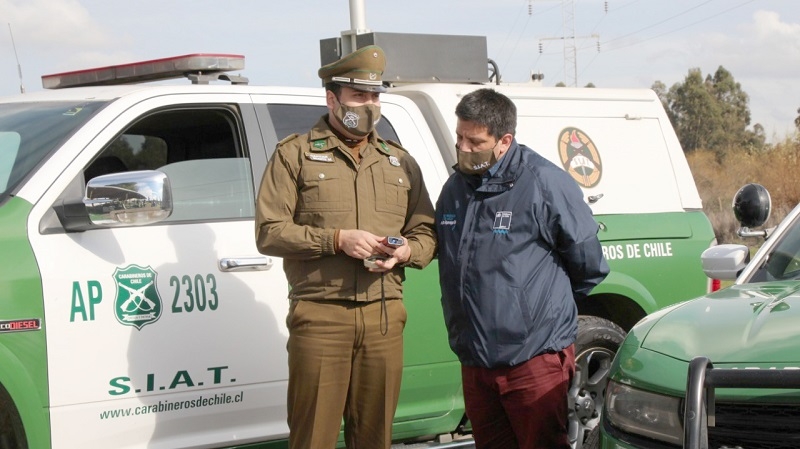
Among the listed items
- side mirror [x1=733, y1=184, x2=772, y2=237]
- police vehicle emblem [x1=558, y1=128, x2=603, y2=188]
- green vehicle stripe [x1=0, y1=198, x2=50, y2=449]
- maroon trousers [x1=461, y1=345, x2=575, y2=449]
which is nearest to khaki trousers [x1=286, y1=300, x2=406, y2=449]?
maroon trousers [x1=461, y1=345, x2=575, y2=449]

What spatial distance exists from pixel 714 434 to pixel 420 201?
1.56 m

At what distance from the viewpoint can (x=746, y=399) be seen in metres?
3.26

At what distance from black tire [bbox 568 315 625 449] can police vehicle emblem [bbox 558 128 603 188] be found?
0.75 meters

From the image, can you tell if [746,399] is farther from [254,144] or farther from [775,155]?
[775,155]

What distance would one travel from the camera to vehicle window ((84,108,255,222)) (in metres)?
4.71

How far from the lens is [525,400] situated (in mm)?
4020

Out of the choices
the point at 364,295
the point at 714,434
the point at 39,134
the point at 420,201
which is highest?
the point at 39,134

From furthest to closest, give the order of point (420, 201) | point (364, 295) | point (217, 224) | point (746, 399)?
point (217, 224), point (420, 201), point (364, 295), point (746, 399)

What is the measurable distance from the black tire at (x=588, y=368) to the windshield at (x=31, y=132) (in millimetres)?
2657

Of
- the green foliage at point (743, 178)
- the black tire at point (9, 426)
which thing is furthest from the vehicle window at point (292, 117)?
the green foliage at point (743, 178)

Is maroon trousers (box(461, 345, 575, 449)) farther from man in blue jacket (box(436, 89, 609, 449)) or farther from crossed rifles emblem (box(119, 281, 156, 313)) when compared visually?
crossed rifles emblem (box(119, 281, 156, 313))

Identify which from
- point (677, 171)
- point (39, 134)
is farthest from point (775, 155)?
point (39, 134)

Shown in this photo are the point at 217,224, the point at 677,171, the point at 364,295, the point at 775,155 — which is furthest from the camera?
the point at 775,155

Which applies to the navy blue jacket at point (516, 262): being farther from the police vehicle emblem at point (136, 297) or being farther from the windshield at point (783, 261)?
the police vehicle emblem at point (136, 297)
